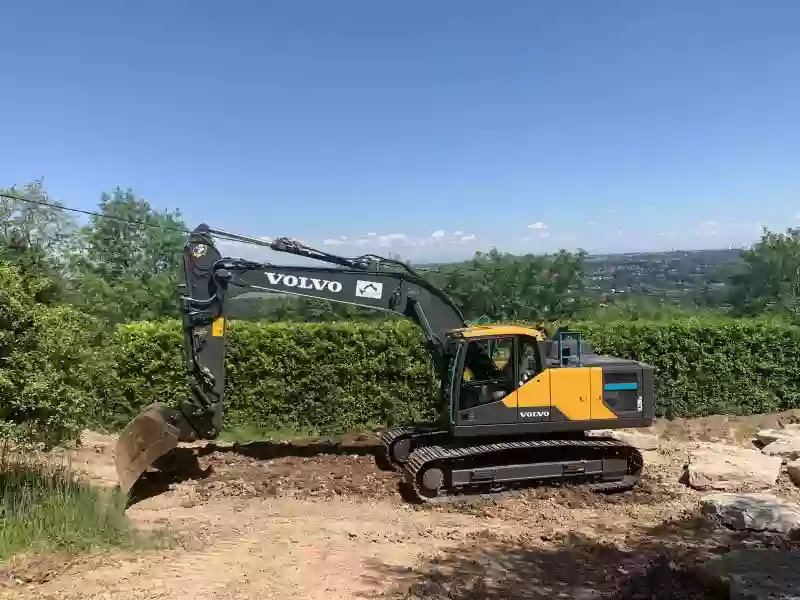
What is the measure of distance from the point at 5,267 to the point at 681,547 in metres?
7.62

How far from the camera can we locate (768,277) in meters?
18.4

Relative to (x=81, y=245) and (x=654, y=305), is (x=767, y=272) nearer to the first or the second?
(x=654, y=305)

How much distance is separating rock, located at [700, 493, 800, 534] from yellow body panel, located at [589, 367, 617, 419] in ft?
5.18

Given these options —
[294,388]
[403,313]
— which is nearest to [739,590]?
[403,313]

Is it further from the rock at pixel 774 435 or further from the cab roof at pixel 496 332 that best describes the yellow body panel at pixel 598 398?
the rock at pixel 774 435

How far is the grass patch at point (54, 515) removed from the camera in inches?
249

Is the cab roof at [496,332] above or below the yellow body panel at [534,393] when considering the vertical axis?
above

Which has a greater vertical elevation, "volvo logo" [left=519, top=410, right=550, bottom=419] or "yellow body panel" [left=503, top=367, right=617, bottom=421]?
"yellow body panel" [left=503, top=367, right=617, bottom=421]

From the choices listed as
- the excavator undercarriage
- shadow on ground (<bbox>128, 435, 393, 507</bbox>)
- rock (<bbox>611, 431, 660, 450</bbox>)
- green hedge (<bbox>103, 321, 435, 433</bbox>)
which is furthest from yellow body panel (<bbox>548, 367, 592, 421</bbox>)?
green hedge (<bbox>103, 321, 435, 433</bbox>)

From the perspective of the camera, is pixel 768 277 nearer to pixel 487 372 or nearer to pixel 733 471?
pixel 733 471

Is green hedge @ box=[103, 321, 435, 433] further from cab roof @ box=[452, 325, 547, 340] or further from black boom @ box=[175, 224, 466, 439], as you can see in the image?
cab roof @ box=[452, 325, 547, 340]

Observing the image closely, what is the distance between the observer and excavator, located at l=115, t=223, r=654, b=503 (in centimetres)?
857

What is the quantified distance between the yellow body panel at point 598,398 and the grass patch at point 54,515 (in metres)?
5.68

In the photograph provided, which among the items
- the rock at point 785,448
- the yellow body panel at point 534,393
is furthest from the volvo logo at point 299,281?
the rock at point 785,448
